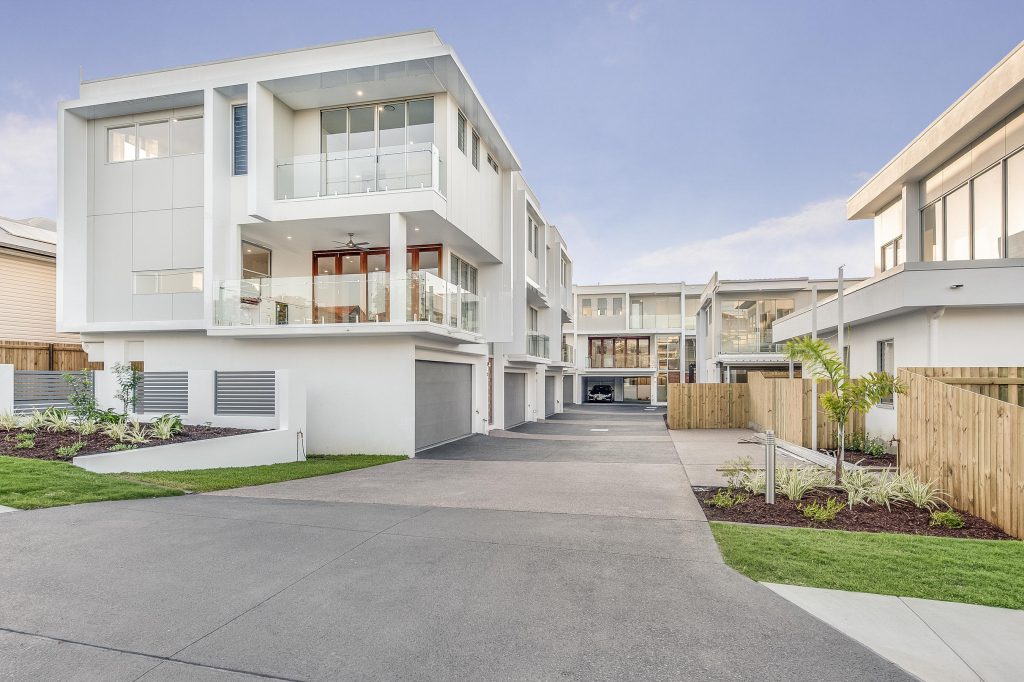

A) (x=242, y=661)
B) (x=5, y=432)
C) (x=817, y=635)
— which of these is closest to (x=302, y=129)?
(x=5, y=432)

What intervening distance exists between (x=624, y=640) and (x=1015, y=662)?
2.34m

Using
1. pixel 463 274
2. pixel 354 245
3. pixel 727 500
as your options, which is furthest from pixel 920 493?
pixel 354 245

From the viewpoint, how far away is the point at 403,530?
632 centimetres

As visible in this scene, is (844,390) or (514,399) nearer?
(844,390)

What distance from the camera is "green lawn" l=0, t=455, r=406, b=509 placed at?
23.6 ft

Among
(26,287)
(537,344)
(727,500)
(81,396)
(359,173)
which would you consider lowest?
(727,500)

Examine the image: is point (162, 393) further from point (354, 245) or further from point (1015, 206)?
point (1015, 206)

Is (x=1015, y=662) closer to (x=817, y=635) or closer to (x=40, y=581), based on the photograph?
(x=817, y=635)

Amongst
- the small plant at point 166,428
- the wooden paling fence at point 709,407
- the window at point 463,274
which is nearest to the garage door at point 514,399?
the window at point 463,274

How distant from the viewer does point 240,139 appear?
52.2 ft

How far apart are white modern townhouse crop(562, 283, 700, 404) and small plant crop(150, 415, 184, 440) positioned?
1312 inches

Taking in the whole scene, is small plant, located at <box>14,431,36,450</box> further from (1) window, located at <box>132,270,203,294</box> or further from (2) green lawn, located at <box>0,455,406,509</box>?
(1) window, located at <box>132,270,203,294</box>

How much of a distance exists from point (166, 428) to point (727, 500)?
10630 mm

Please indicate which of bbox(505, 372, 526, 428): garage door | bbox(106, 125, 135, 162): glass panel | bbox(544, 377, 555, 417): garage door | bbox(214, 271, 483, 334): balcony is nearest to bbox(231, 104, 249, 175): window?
bbox(214, 271, 483, 334): balcony
